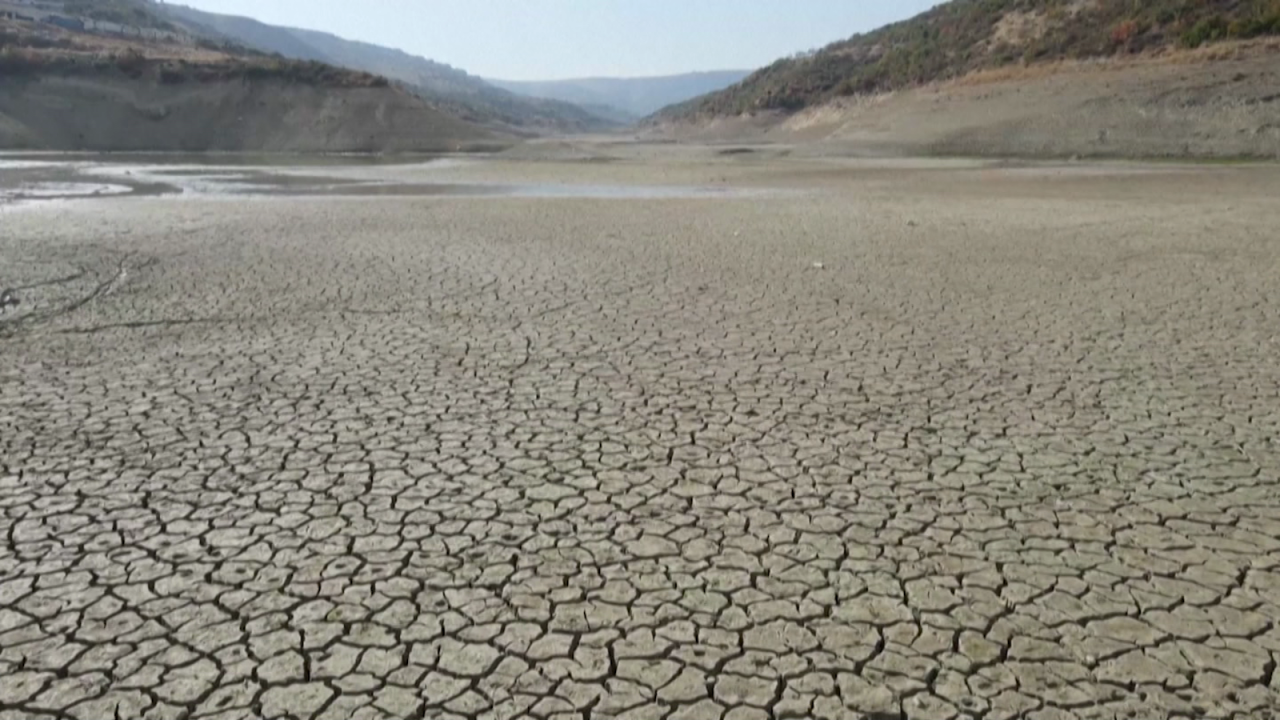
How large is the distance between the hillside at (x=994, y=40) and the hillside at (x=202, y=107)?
26112 mm

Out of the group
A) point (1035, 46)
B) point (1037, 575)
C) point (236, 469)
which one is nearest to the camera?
point (1037, 575)

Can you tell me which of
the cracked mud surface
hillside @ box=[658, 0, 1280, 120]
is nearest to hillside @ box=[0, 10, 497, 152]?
hillside @ box=[658, 0, 1280, 120]

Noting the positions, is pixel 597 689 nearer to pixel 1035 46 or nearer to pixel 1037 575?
pixel 1037 575

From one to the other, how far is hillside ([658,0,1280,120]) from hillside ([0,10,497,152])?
85.7 ft

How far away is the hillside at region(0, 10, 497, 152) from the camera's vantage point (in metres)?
48.3

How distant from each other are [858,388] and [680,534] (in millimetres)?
2645

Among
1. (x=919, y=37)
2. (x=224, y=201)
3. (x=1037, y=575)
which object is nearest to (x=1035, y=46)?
(x=919, y=37)

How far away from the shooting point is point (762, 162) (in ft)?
123

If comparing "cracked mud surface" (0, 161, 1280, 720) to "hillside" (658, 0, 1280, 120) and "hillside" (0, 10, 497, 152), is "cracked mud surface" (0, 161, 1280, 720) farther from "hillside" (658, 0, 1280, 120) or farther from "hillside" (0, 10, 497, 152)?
"hillside" (0, 10, 497, 152)

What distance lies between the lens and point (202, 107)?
168 ft

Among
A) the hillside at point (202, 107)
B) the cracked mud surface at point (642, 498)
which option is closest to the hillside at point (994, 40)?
the hillside at point (202, 107)

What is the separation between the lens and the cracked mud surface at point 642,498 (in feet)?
10.4

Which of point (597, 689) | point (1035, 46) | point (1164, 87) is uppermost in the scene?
point (1035, 46)

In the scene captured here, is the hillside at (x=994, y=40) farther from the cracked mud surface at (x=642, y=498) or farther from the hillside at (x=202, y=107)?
the cracked mud surface at (x=642, y=498)
